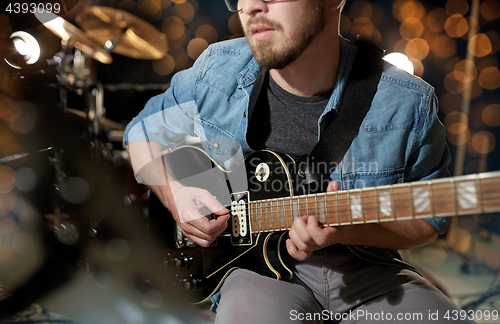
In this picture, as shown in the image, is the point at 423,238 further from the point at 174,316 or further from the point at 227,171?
the point at 174,316

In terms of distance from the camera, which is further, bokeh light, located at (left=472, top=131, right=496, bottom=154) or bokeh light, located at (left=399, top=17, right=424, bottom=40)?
bokeh light, located at (left=399, top=17, right=424, bottom=40)

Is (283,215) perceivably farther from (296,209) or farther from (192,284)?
(192,284)

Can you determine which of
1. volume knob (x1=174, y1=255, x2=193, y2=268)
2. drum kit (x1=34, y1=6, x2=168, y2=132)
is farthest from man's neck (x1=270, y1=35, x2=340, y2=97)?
drum kit (x1=34, y1=6, x2=168, y2=132)

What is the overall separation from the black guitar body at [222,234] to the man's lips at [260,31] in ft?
1.11

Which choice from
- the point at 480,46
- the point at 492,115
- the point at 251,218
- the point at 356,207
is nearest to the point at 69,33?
the point at 251,218

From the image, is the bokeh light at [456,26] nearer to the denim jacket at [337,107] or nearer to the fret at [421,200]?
the denim jacket at [337,107]

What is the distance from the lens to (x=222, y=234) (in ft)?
2.93

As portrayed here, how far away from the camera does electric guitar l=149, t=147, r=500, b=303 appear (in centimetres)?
52

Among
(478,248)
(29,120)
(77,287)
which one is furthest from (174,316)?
(478,248)

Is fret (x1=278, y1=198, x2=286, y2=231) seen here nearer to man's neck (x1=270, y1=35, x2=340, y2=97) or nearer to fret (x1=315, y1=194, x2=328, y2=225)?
fret (x1=315, y1=194, x2=328, y2=225)

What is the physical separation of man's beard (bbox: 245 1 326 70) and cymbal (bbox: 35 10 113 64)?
56.0 inches

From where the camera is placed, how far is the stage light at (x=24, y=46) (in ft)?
4.46

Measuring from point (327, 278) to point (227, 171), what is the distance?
0.42 m

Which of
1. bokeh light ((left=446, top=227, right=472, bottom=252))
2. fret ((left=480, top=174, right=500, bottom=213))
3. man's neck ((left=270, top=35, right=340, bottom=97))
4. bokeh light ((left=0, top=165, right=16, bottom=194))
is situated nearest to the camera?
fret ((left=480, top=174, right=500, bottom=213))
